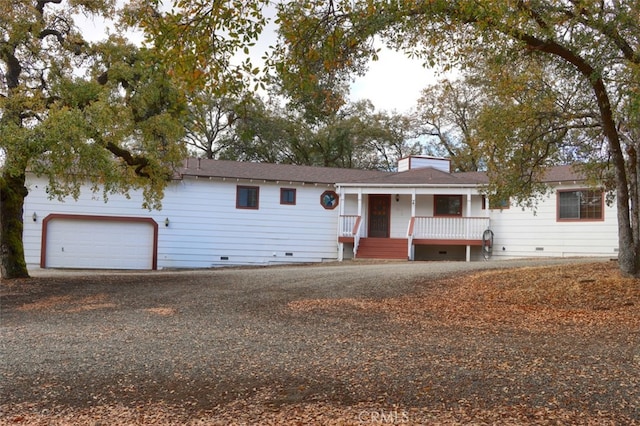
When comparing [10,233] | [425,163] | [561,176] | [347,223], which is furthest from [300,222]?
[10,233]

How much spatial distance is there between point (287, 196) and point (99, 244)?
7449 millimetres

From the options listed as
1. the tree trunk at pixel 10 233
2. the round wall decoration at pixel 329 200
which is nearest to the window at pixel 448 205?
the round wall decoration at pixel 329 200

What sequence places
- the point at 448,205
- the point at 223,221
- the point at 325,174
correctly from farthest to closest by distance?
the point at 325,174 < the point at 448,205 < the point at 223,221

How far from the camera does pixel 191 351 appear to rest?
599cm

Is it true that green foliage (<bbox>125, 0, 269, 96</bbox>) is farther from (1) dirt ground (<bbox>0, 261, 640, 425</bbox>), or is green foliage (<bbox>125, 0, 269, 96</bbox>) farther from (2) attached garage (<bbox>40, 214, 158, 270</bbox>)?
(2) attached garage (<bbox>40, 214, 158, 270</bbox>)

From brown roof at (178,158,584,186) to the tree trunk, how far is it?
7593 millimetres

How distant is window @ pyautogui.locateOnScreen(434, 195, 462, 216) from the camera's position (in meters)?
21.8

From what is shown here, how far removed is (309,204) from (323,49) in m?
14.5

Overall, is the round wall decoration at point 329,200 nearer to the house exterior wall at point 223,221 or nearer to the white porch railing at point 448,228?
the house exterior wall at point 223,221

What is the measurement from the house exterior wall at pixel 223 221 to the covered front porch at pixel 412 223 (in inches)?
41.5

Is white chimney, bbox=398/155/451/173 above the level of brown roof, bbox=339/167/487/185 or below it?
above

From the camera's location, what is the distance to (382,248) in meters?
20.8

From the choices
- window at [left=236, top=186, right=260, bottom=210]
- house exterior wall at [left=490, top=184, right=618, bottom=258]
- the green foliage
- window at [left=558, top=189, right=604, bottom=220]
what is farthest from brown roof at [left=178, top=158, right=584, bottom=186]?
the green foliage

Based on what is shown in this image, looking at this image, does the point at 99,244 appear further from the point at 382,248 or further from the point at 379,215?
the point at 379,215
